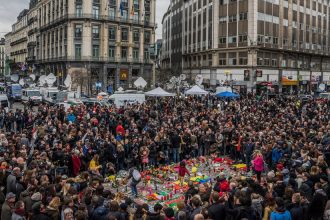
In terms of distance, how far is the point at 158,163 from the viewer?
61.4 feet

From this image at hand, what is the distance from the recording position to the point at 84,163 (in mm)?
15750

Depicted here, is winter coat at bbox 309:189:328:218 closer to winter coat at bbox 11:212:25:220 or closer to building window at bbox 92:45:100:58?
winter coat at bbox 11:212:25:220

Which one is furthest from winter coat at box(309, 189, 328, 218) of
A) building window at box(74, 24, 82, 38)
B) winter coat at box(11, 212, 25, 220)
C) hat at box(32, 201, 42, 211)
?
building window at box(74, 24, 82, 38)

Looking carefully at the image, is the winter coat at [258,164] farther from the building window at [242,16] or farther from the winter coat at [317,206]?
the building window at [242,16]

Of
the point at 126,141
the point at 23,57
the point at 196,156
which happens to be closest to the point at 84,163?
the point at 126,141

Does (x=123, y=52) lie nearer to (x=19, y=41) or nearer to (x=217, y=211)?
(x=19, y=41)

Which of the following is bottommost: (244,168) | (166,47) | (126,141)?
(244,168)

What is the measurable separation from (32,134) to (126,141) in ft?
17.3

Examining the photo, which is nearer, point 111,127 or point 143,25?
point 111,127

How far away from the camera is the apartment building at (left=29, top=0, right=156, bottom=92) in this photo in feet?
245

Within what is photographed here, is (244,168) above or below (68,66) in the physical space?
below

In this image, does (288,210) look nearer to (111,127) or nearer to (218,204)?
(218,204)

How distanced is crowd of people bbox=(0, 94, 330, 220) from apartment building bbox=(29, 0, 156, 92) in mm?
45878

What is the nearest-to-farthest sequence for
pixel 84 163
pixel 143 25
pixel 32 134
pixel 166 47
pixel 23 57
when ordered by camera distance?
pixel 84 163 < pixel 32 134 < pixel 143 25 < pixel 166 47 < pixel 23 57
